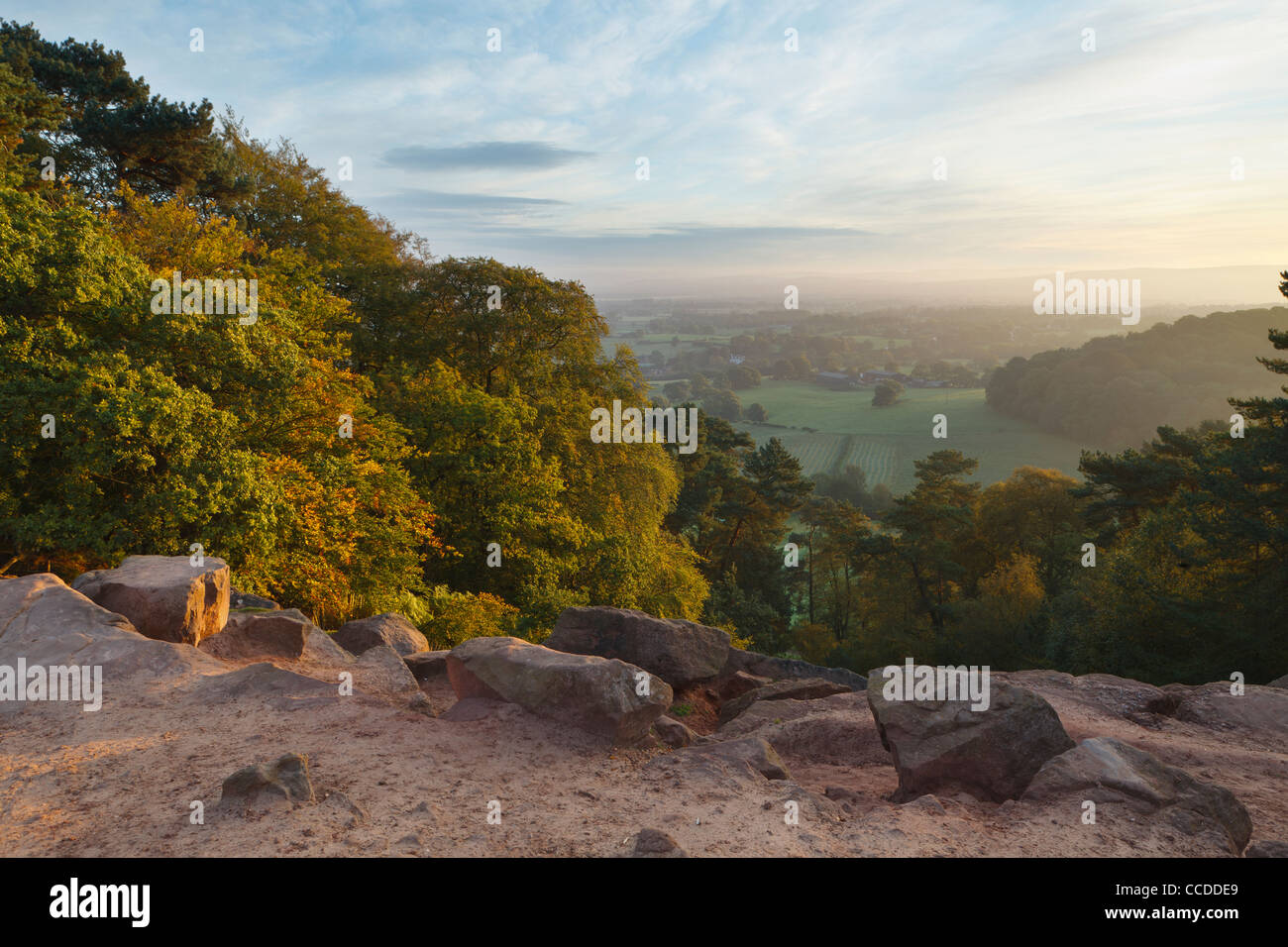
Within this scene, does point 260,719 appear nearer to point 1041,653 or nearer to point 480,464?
point 480,464

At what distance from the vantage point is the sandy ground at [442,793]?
821 centimetres

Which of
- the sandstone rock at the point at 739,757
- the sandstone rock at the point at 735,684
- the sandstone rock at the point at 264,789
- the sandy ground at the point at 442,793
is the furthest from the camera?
the sandstone rock at the point at 735,684

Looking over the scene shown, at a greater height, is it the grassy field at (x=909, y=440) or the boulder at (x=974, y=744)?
the grassy field at (x=909, y=440)

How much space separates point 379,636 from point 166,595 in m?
4.61

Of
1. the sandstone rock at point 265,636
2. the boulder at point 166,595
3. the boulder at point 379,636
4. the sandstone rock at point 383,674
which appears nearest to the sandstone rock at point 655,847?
the sandstone rock at point 383,674

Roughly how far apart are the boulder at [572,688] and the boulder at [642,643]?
4.69 m

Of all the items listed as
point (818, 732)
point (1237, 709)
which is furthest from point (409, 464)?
point (1237, 709)

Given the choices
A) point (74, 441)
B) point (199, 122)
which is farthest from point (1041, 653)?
point (199, 122)

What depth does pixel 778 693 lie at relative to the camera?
1689 centimetres

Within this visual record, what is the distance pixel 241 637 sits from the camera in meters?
15.0

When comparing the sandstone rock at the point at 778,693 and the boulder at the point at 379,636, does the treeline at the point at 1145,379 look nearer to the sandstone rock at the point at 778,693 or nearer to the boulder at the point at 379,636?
the sandstone rock at the point at 778,693
